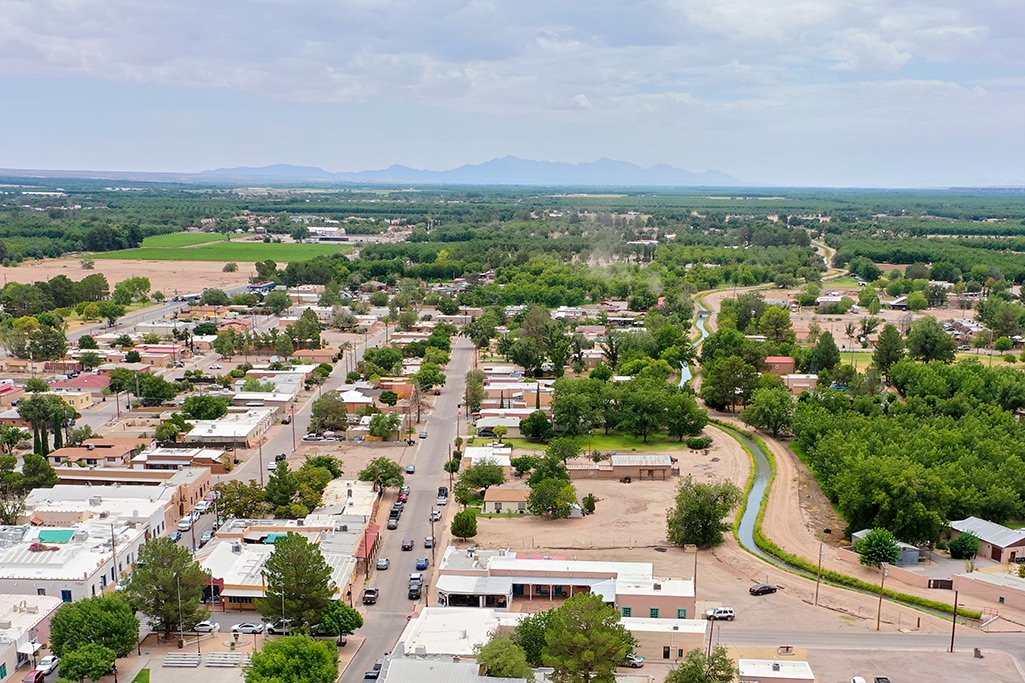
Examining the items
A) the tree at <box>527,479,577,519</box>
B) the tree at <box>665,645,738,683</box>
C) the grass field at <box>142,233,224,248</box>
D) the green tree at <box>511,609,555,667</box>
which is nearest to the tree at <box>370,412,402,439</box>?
the tree at <box>527,479,577,519</box>

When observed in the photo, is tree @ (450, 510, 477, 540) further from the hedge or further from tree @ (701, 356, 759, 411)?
tree @ (701, 356, 759, 411)

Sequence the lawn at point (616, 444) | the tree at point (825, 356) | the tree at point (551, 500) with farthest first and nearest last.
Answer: the tree at point (825, 356) → the lawn at point (616, 444) → the tree at point (551, 500)

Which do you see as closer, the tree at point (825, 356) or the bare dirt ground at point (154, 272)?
the tree at point (825, 356)

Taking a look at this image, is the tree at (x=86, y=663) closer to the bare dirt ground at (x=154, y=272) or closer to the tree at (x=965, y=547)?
the tree at (x=965, y=547)

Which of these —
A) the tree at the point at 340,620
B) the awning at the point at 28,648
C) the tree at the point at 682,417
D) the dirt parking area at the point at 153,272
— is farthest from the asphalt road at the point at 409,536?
the dirt parking area at the point at 153,272

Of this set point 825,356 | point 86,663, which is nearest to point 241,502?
point 86,663

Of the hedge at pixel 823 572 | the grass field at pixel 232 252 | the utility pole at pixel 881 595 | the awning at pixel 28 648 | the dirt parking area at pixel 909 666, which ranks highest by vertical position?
the grass field at pixel 232 252

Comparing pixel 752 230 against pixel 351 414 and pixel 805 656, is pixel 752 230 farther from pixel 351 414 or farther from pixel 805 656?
pixel 805 656
